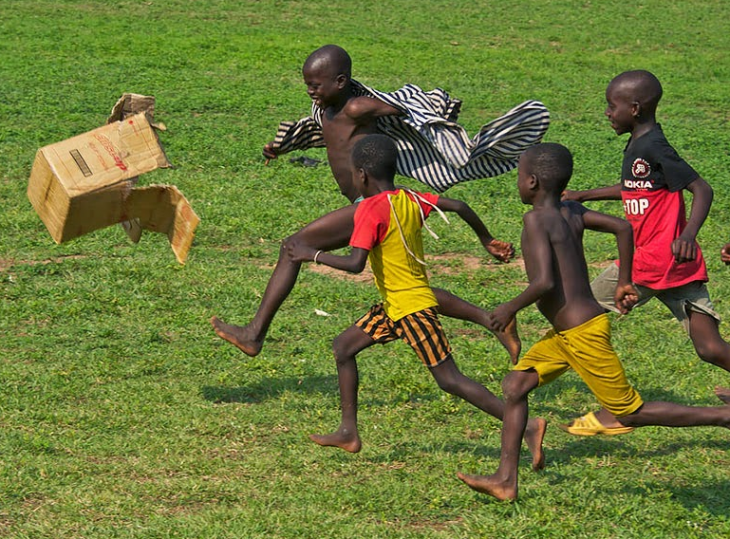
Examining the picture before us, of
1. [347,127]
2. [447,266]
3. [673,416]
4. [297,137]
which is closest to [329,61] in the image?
[347,127]

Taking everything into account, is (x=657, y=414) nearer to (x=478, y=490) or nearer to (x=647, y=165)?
(x=478, y=490)

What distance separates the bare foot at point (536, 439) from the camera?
552 centimetres

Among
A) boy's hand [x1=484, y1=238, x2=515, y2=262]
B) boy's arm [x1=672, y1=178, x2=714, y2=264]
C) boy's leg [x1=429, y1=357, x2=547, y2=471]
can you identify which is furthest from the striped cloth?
boy's leg [x1=429, y1=357, x2=547, y2=471]

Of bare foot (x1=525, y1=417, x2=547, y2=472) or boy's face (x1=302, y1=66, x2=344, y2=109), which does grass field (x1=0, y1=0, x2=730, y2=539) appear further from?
boy's face (x1=302, y1=66, x2=344, y2=109)

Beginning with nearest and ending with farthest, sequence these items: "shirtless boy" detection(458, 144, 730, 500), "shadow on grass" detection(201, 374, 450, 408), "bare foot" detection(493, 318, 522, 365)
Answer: "shirtless boy" detection(458, 144, 730, 500), "bare foot" detection(493, 318, 522, 365), "shadow on grass" detection(201, 374, 450, 408)

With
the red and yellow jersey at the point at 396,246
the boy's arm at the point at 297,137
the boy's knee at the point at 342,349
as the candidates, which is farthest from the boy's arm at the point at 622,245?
the boy's arm at the point at 297,137

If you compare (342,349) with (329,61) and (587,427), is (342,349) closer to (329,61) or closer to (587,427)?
(587,427)

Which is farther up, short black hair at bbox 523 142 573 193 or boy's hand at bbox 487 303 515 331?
short black hair at bbox 523 142 573 193

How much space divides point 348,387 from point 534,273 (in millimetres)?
1279

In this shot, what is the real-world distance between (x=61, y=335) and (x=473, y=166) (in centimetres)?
291

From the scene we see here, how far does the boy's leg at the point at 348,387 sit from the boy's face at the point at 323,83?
146cm

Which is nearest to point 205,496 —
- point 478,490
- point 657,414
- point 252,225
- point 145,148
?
point 478,490

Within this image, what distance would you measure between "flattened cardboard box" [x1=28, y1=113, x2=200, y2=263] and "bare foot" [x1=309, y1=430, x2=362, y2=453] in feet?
4.72

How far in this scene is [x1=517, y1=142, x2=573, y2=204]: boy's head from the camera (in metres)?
5.15
